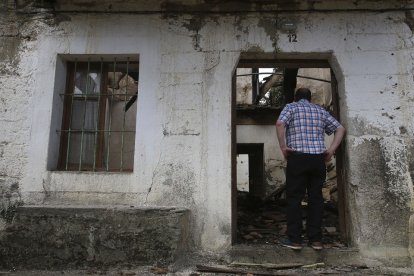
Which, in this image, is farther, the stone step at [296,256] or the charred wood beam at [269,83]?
the charred wood beam at [269,83]

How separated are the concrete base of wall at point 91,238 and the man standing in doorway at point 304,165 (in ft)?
4.16

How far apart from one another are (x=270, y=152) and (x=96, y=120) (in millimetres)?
7515

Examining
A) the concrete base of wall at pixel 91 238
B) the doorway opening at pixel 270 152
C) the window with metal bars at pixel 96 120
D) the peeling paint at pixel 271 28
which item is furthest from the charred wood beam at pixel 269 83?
the concrete base of wall at pixel 91 238

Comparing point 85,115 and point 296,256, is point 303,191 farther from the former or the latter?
point 85,115

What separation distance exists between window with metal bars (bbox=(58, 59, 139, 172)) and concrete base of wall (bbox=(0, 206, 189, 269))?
40.0 inches

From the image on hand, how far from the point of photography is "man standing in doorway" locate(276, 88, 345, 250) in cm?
420

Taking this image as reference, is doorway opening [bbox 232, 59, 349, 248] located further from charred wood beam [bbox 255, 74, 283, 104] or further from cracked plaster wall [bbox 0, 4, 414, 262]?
cracked plaster wall [bbox 0, 4, 414, 262]

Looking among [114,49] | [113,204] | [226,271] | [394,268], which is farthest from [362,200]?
[114,49]

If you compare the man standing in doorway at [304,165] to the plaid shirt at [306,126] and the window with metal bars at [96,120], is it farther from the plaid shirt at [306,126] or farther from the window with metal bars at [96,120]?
the window with metal bars at [96,120]

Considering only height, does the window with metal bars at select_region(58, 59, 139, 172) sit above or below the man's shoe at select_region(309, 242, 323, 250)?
above

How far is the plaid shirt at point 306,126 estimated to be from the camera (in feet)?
14.0

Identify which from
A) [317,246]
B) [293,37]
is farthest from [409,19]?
[317,246]

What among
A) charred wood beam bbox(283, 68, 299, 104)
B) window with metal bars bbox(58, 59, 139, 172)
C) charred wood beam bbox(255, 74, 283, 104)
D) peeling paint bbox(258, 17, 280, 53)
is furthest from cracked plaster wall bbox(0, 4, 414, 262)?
charred wood beam bbox(255, 74, 283, 104)

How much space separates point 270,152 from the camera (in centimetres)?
1170
